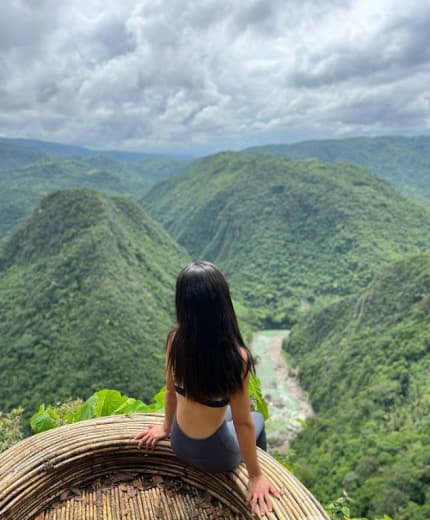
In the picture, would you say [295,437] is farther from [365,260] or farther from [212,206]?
[212,206]

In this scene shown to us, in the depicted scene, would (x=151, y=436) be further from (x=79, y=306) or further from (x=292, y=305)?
(x=292, y=305)

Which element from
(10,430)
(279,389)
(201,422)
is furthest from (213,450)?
(279,389)

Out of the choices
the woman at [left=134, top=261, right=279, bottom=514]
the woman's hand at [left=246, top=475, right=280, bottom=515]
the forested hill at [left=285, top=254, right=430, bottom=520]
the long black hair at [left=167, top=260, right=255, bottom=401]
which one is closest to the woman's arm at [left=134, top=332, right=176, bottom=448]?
the woman at [left=134, top=261, right=279, bottom=514]

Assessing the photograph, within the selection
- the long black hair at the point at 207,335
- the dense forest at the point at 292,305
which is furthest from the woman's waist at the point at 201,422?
the dense forest at the point at 292,305

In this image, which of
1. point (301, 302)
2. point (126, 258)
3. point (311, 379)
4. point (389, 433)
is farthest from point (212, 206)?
point (389, 433)

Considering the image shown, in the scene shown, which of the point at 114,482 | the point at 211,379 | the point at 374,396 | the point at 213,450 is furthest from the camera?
the point at 374,396

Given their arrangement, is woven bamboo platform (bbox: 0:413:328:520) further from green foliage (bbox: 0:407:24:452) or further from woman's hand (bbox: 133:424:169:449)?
green foliage (bbox: 0:407:24:452)
